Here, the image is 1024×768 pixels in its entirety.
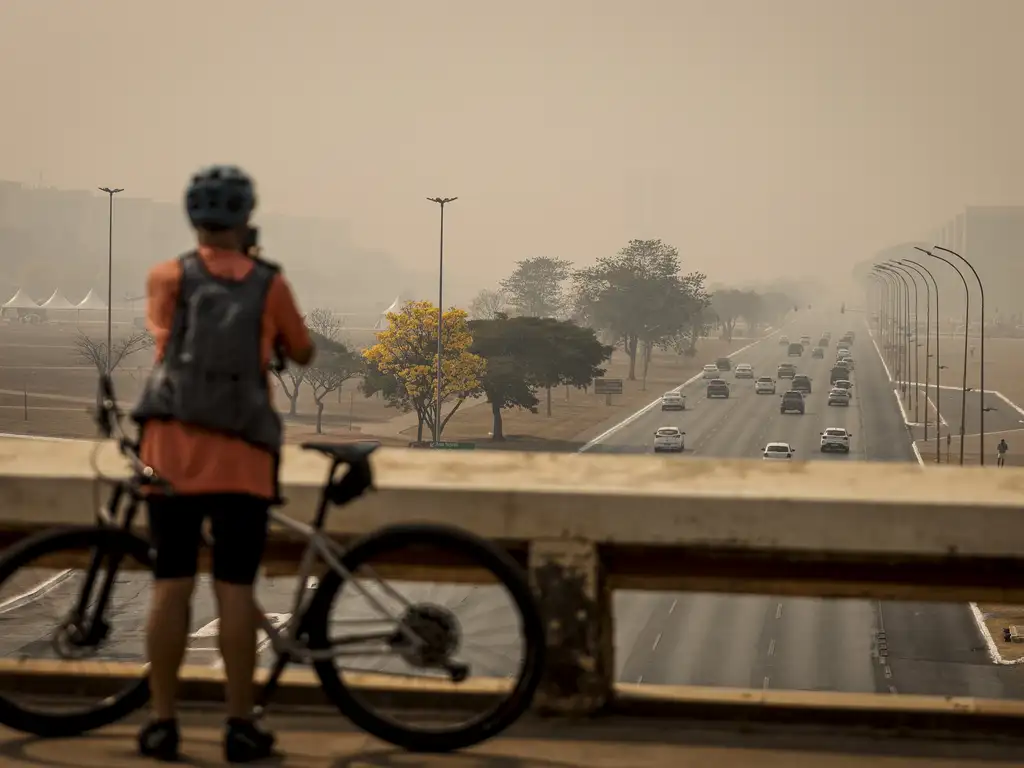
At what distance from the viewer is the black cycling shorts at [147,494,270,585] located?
3.96 metres

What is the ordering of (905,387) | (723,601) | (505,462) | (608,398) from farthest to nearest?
1. (905,387)
2. (608,398)
3. (723,601)
4. (505,462)

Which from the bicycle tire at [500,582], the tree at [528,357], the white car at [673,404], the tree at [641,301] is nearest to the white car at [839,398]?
the white car at [673,404]

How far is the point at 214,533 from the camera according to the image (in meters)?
3.99

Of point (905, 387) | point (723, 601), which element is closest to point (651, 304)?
point (905, 387)

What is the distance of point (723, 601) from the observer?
59.2m

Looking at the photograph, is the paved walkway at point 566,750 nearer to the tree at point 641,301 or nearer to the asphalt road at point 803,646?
the asphalt road at point 803,646

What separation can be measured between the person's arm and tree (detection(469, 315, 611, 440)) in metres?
89.0

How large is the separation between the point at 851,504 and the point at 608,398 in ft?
387

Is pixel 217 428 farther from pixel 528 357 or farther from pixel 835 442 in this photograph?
pixel 528 357

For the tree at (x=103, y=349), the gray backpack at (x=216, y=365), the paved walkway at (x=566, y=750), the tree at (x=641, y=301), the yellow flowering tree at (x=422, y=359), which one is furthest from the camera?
the tree at (x=641, y=301)

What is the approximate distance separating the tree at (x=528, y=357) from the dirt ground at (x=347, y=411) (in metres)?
2.76

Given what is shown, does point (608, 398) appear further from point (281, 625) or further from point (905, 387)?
point (281, 625)

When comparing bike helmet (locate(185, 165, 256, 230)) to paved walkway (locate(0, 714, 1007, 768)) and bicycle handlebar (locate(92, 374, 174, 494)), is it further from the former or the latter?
paved walkway (locate(0, 714, 1007, 768))

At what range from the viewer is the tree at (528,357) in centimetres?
9450
